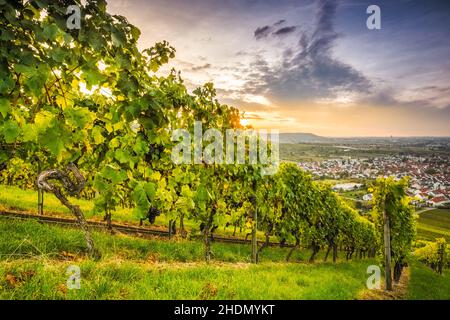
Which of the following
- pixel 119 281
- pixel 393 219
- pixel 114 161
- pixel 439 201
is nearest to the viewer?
pixel 119 281

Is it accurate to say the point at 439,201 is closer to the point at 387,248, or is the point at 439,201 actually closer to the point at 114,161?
the point at 387,248

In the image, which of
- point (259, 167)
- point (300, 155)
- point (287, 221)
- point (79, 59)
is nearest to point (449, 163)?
point (300, 155)

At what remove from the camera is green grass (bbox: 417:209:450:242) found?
73.1 metres

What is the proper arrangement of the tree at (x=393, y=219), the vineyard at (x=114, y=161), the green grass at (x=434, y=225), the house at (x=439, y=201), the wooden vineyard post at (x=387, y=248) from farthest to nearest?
the house at (x=439, y=201) → the green grass at (x=434, y=225) → the tree at (x=393, y=219) → the wooden vineyard post at (x=387, y=248) → the vineyard at (x=114, y=161)

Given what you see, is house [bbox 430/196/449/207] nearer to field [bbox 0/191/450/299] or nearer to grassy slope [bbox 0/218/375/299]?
field [bbox 0/191/450/299]

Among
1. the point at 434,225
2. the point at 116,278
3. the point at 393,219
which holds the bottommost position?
the point at 434,225

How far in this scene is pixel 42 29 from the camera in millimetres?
1996

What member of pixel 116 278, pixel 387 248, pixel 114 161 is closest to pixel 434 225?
pixel 387 248

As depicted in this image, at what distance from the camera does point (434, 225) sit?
88.2 m

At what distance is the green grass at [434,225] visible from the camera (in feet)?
240

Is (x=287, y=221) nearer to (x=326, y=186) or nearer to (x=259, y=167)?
(x=326, y=186)

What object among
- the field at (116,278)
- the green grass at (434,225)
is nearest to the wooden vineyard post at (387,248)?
the field at (116,278)

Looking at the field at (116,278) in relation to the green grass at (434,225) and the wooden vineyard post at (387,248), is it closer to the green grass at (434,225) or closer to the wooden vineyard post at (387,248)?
the wooden vineyard post at (387,248)
